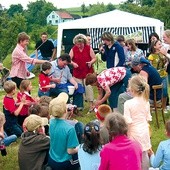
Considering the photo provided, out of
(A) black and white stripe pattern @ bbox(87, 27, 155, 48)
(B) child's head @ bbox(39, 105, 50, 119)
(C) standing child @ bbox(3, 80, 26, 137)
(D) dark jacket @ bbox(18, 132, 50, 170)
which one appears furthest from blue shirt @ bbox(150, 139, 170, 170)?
(A) black and white stripe pattern @ bbox(87, 27, 155, 48)

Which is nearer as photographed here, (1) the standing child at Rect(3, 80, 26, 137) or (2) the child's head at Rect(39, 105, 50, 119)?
(2) the child's head at Rect(39, 105, 50, 119)

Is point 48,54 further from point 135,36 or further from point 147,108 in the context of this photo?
point 147,108

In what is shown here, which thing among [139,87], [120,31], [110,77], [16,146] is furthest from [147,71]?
[120,31]

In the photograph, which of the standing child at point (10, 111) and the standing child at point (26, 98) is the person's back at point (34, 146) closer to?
the standing child at point (10, 111)

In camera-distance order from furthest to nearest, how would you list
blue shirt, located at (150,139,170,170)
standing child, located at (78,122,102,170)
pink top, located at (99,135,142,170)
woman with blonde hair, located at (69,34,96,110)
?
woman with blonde hair, located at (69,34,96,110), blue shirt, located at (150,139,170,170), standing child, located at (78,122,102,170), pink top, located at (99,135,142,170)

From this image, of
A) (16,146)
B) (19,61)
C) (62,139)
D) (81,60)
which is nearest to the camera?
(62,139)

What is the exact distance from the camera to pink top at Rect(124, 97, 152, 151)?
14.9 feet

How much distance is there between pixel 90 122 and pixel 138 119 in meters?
1.09

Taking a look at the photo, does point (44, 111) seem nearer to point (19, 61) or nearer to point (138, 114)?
point (138, 114)

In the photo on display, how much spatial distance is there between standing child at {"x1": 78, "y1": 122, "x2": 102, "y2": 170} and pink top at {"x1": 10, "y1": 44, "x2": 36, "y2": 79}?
424 centimetres

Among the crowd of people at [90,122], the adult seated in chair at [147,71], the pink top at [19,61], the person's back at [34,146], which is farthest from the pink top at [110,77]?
the person's back at [34,146]

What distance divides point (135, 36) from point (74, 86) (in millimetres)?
5420

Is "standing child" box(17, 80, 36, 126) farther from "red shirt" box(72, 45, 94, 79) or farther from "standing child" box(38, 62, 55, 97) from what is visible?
"red shirt" box(72, 45, 94, 79)

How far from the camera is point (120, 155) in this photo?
3.36 meters
